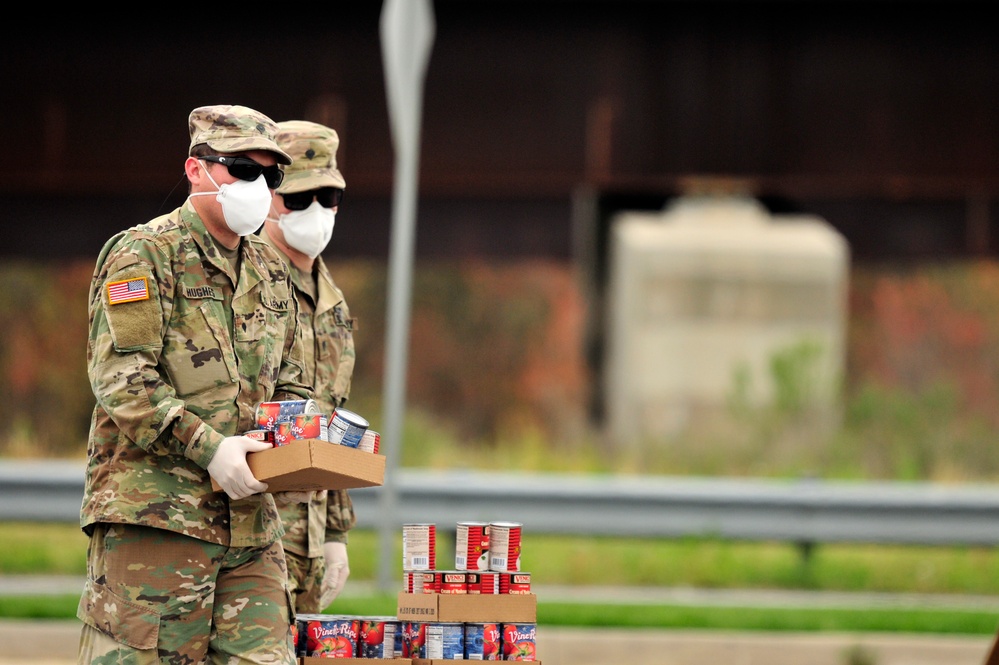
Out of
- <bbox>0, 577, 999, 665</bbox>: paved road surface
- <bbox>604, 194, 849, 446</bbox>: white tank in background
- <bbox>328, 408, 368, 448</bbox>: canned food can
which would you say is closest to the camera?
<bbox>328, 408, 368, 448</bbox>: canned food can

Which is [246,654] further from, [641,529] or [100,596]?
[641,529]

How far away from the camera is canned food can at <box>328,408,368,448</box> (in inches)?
195

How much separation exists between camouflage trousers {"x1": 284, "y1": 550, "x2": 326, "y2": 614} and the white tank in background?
8450mm

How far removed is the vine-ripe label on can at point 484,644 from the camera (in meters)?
5.40

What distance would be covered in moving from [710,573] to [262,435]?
6.93 m

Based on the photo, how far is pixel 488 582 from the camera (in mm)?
5477

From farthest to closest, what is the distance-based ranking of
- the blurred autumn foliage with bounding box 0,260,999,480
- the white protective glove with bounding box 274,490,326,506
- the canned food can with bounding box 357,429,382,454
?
1. the blurred autumn foliage with bounding box 0,260,999,480
2. the white protective glove with bounding box 274,490,326,506
3. the canned food can with bounding box 357,429,382,454

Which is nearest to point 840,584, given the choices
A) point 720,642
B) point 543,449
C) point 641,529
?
point 641,529

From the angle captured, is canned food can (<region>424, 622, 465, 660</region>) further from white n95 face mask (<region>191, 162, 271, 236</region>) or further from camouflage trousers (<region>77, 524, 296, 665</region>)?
white n95 face mask (<region>191, 162, 271, 236</region>)

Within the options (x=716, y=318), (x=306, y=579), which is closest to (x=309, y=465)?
(x=306, y=579)

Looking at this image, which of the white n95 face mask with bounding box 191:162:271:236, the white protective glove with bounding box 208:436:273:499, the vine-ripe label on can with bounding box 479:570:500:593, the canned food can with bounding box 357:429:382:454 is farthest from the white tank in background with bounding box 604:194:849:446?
the white protective glove with bounding box 208:436:273:499

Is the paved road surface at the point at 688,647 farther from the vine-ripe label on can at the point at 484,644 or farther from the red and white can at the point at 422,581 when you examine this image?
the vine-ripe label on can at the point at 484,644

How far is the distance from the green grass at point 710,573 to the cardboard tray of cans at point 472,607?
3744 millimetres

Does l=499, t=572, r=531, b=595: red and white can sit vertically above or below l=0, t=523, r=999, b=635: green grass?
above
